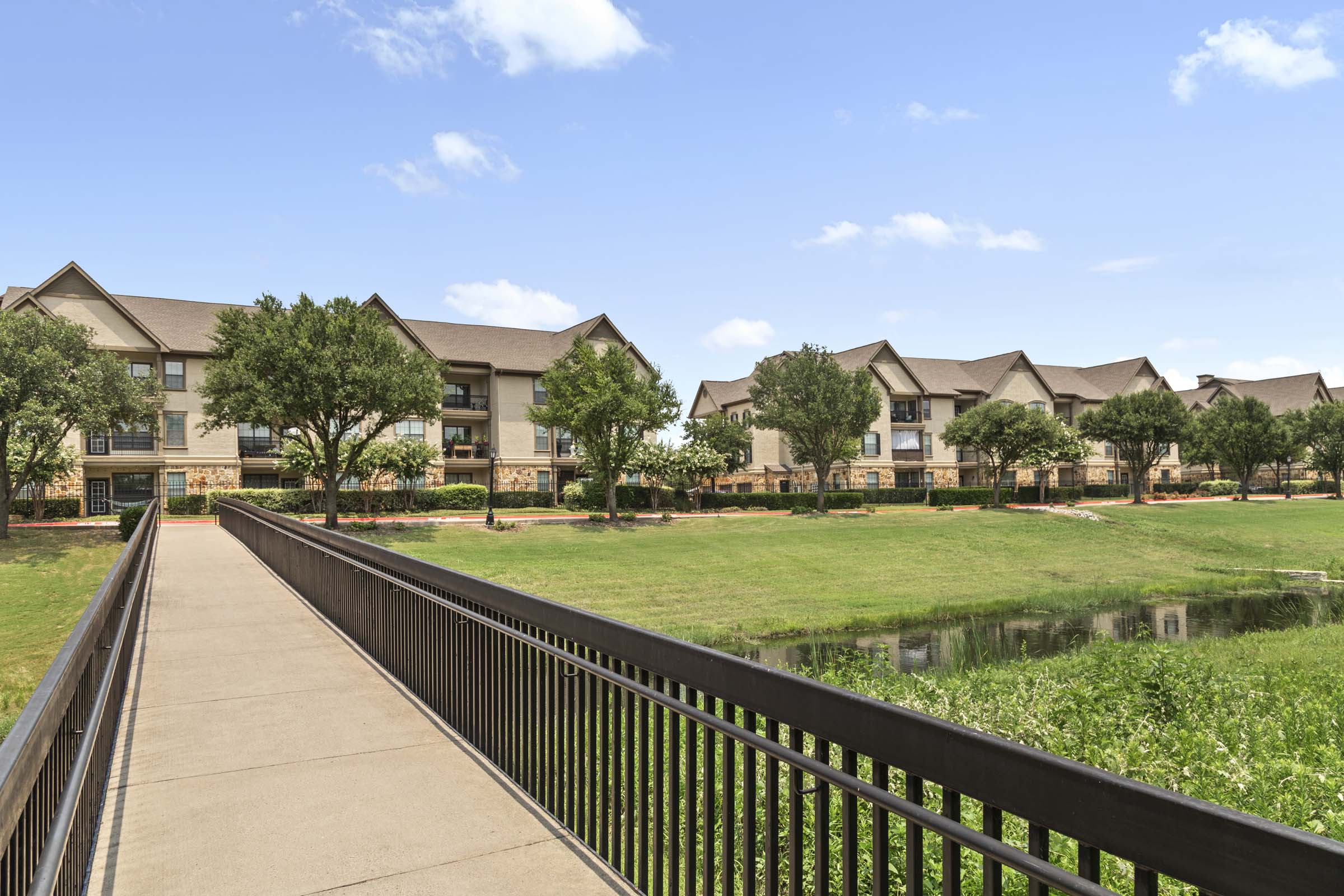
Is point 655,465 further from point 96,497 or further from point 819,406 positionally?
point 96,497

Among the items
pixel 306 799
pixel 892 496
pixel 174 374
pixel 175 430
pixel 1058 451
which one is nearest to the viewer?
pixel 306 799

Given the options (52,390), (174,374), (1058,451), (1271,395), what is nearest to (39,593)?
(52,390)

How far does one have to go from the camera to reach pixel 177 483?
144ft

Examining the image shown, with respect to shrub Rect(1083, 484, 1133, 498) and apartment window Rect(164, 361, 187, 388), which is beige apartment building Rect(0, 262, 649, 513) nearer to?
apartment window Rect(164, 361, 187, 388)

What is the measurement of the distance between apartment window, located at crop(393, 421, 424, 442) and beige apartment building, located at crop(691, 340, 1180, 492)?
71.2 feet

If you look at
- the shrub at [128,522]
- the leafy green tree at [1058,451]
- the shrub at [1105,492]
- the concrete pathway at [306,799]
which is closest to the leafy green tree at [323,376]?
the shrub at [128,522]

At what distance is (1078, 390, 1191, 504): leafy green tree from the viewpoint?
5778 cm

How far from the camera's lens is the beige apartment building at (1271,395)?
81938mm

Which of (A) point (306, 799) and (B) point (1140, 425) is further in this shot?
(B) point (1140, 425)

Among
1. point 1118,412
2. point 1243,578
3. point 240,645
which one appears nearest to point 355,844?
point 240,645

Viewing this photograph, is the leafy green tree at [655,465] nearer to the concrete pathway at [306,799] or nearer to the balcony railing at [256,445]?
the balcony railing at [256,445]

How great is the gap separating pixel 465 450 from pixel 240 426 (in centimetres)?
1213

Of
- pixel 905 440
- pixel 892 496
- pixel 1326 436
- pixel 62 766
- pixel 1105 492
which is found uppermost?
pixel 905 440

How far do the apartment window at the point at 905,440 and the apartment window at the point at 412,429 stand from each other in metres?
33.7
